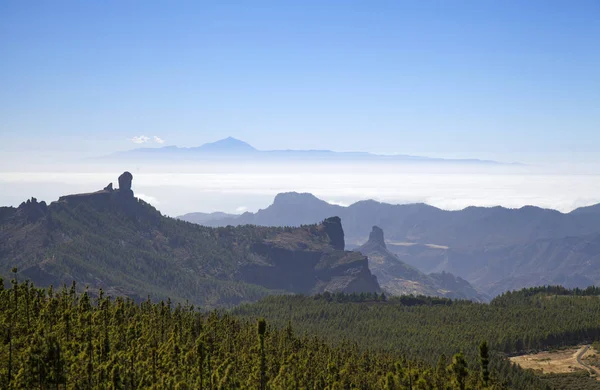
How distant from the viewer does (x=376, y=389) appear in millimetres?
198750

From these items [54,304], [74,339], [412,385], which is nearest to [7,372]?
[74,339]

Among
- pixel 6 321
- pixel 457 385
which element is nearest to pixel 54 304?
pixel 6 321

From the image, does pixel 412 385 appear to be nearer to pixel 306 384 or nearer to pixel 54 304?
pixel 306 384

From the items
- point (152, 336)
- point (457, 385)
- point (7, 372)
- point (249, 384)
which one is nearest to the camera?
point (457, 385)

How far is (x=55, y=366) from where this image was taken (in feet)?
435

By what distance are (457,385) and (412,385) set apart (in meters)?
26.9

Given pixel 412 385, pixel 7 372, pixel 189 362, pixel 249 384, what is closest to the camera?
pixel 7 372

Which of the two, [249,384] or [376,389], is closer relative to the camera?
[249,384]

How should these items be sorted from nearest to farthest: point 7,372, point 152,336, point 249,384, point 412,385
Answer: point 7,372, point 412,385, point 249,384, point 152,336

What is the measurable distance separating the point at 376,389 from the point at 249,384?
150ft

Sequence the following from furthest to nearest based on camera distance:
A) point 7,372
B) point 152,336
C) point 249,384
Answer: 1. point 152,336
2. point 249,384
3. point 7,372

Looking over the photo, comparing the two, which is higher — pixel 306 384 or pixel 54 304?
pixel 54 304

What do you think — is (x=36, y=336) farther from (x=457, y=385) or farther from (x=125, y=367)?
(x=457, y=385)

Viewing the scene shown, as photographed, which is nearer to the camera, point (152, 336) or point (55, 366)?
point (55, 366)
